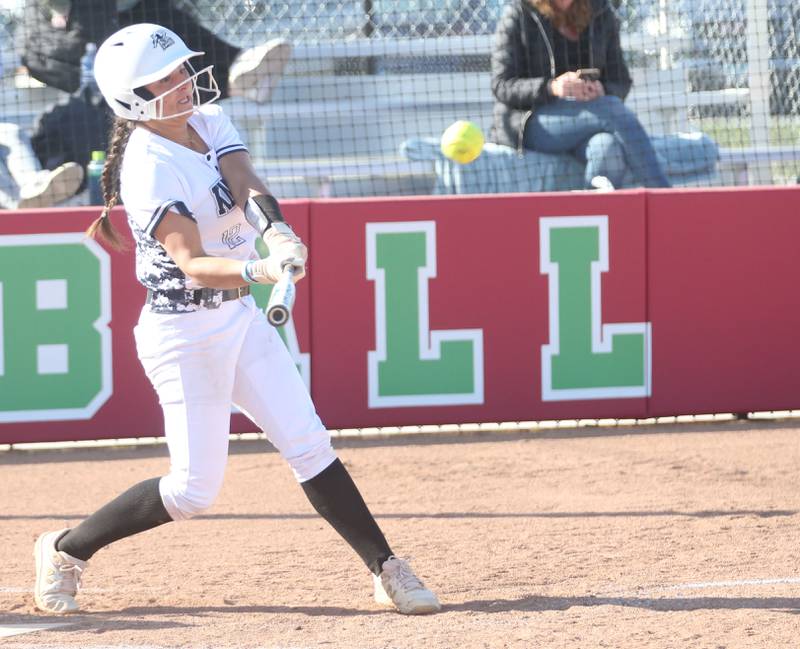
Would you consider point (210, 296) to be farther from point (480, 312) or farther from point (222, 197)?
point (480, 312)

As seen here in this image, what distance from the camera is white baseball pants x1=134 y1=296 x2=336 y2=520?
425 cm

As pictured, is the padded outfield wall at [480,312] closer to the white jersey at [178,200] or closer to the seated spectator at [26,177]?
the seated spectator at [26,177]

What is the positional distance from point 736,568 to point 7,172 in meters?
5.89

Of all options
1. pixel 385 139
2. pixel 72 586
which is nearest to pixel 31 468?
pixel 72 586

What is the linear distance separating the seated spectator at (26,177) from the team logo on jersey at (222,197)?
4.47m

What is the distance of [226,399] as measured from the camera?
4316mm

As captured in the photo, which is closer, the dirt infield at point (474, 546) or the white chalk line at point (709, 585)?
the dirt infield at point (474, 546)

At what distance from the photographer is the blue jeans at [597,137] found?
29.1ft

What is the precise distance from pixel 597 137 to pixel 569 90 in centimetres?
35

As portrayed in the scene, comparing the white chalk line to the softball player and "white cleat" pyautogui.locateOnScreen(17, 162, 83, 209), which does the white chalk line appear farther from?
"white cleat" pyautogui.locateOnScreen(17, 162, 83, 209)

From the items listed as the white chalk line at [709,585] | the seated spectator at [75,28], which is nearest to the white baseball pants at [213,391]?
the white chalk line at [709,585]

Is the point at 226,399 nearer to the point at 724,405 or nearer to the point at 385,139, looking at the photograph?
the point at 724,405

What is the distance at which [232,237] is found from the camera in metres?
4.29

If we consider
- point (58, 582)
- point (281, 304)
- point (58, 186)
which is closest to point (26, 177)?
point (58, 186)
